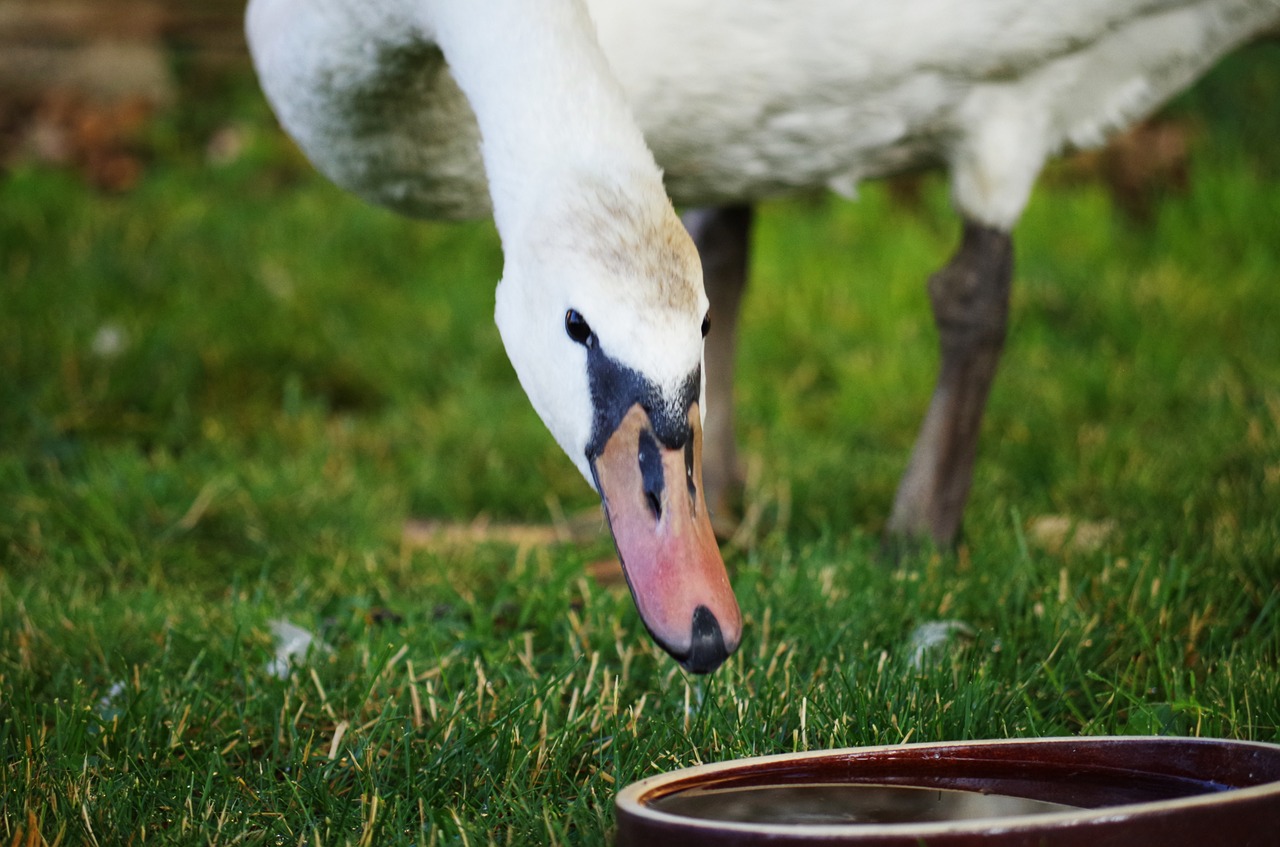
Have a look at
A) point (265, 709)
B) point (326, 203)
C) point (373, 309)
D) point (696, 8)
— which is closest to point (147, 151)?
point (326, 203)

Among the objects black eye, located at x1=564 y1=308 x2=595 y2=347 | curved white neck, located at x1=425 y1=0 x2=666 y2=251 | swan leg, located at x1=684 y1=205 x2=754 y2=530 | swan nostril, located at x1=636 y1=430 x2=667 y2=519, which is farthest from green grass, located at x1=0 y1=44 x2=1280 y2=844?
curved white neck, located at x1=425 y1=0 x2=666 y2=251

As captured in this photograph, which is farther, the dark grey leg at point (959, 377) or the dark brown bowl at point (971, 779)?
the dark grey leg at point (959, 377)

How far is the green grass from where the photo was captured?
6.66 ft

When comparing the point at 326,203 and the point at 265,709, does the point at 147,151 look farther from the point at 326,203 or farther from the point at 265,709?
the point at 265,709

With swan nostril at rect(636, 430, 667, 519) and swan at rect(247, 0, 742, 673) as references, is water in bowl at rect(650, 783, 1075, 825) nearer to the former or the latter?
swan at rect(247, 0, 742, 673)

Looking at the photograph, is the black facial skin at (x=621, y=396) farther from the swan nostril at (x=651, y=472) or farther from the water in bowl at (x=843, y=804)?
the water in bowl at (x=843, y=804)

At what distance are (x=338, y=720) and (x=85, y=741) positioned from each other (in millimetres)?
359

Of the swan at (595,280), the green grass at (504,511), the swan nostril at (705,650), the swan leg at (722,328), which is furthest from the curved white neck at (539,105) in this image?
the swan leg at (722,328)

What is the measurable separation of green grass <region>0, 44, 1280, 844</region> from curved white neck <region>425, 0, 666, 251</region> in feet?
2.42

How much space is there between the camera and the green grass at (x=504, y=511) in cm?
203

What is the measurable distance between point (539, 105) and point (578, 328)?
440 mm

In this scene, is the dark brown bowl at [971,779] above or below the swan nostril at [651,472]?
below

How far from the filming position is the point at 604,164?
2.07 m

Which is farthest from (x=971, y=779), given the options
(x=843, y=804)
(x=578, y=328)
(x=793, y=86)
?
(x=793, y=86)
